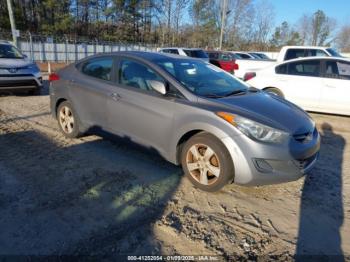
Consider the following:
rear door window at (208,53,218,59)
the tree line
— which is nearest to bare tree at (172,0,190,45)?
the tree line

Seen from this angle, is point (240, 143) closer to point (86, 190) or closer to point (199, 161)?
point (199, 161)

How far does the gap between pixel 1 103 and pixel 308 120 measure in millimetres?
7538

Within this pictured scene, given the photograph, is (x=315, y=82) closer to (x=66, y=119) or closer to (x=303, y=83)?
(x=303, y=83)

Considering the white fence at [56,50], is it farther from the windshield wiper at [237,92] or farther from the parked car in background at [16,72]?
the windshield wiper at [237,92]

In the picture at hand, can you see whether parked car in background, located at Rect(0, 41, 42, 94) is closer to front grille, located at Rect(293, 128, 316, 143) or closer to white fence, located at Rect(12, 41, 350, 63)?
front grille, located at Rect(293, 128, 316, 143)

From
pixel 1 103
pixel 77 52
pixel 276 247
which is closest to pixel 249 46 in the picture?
pixel 77 52

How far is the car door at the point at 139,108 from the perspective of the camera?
12.3ft

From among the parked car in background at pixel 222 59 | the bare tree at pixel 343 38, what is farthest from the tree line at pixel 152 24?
the parked car in background at pixel 222 59

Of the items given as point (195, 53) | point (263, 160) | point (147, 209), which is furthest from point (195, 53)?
point (147, 209)

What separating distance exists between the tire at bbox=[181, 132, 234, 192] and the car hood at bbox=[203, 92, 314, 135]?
16.6 inches

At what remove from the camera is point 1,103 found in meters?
7.82

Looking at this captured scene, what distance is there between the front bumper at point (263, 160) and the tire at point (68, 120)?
2.82m

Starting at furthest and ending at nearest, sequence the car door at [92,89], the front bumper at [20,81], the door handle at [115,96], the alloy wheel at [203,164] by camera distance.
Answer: the front bumper at [20,81], the car door at [92,89], the door handle at [115,96], the alloy wheel at [203,164]

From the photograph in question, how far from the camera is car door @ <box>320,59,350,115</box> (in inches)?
271
